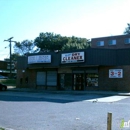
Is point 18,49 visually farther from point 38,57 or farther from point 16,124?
point 16,124

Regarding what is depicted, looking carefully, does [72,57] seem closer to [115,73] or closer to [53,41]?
[115,73]

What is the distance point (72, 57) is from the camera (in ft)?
98.8

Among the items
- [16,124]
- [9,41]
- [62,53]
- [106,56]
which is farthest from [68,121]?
[9,41]

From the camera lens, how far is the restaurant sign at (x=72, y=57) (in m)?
29.4

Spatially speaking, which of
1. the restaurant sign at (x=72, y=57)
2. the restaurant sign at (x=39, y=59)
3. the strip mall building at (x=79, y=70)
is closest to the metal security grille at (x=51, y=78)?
the strip mall building at (x=79, y=70)

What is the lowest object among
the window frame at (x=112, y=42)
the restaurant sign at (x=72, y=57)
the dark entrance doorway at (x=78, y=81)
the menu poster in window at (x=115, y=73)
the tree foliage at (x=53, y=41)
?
the dark entrance doorway at (x=78, y=81)

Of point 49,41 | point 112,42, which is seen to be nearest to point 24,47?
point 49,41

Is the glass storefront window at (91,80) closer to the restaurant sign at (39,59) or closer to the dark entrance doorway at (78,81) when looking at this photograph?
the dark entrance doorway at (78,81)

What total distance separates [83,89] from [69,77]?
2.65 meters

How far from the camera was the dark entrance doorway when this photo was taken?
1230 inches

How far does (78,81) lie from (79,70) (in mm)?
1448

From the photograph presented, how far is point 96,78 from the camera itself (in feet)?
98.3

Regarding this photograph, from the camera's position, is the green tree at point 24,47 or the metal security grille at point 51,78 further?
the green tree at point 24,47

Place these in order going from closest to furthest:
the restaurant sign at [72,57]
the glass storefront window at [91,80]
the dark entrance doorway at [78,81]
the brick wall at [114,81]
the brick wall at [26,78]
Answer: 1. the brick wall at [114,81]
2. the restaurant sign at [72,57]
3. the glass storefront window at [91,80]
4. the dark entrance doorway at [78,81]
5. the brick wall at [26,78]
